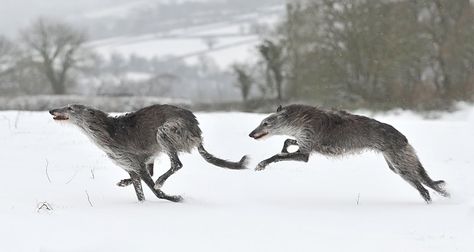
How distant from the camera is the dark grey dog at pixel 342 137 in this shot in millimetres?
8625

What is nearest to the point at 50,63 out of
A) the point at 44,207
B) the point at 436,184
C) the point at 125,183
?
the point at 125,183

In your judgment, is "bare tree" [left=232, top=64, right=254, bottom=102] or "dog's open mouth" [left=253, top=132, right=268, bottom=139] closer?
"dog's open mouth" [left=253, top=132, right=268, bottom=139]

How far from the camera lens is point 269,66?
45.6 meters

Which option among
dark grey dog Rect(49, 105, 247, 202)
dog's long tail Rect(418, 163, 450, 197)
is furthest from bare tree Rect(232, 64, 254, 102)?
dark grey dog Rect(49, 105, 247, 202)

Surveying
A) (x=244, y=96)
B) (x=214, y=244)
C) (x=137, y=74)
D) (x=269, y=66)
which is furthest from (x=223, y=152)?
(x=137, y=74)

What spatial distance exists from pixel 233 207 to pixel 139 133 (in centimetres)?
196

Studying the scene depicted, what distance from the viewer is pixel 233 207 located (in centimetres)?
744

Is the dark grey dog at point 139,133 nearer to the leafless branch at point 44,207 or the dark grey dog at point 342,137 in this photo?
Answer: the dark grey dog at point 342,137

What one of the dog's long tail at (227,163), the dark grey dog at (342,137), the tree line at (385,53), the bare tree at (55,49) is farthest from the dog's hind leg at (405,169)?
the bare tree at (55,49)

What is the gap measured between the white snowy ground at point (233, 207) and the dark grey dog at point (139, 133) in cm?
52

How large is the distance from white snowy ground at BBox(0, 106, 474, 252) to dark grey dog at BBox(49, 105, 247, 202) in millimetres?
521

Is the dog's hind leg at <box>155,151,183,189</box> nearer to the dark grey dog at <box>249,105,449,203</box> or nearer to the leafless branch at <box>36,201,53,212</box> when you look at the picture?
the dark grey dog at <box>249,105,449,203</box>

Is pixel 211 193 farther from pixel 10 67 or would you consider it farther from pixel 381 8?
pixel 10 67

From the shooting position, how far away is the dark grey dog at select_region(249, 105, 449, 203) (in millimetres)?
8625
